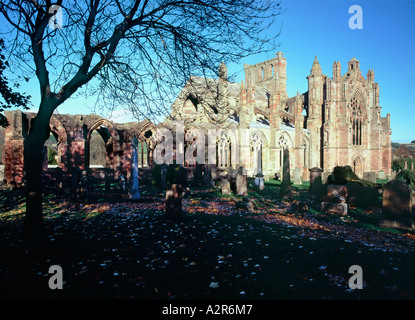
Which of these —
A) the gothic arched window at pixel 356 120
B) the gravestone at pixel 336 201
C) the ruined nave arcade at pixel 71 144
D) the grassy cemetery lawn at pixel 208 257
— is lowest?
the grassy cemetery lawn at pixel 208 257

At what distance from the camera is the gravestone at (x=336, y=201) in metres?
9.77

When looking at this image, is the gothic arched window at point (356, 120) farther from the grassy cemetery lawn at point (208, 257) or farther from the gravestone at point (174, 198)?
the gravestone at point (174, 198)

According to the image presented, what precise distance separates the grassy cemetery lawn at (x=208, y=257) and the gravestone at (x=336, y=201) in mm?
888

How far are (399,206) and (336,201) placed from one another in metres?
2.23

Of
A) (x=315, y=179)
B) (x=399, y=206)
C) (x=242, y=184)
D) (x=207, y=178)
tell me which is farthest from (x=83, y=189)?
(x=399, y=206)

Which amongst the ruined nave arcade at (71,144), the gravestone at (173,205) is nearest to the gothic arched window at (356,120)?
the ruined nave arcade at (71,144)

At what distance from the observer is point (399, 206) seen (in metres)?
8.05

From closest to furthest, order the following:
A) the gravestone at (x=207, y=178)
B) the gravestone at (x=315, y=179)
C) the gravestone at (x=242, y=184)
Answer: the gravestone at (x=315, y=179) < the gravestone at (x=242, y=184) < the gravestone at (x=207, y=178)

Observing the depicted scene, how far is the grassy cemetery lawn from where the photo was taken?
12.7 feet

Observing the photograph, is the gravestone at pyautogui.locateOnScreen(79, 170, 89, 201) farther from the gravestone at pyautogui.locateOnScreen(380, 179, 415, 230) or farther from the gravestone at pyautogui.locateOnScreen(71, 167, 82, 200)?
the gravestone at pyautogui.locateOnScreen(380, 179, 415, 230)

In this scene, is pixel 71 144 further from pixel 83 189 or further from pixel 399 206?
pixel 399 206

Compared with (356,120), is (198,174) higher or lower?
lower
